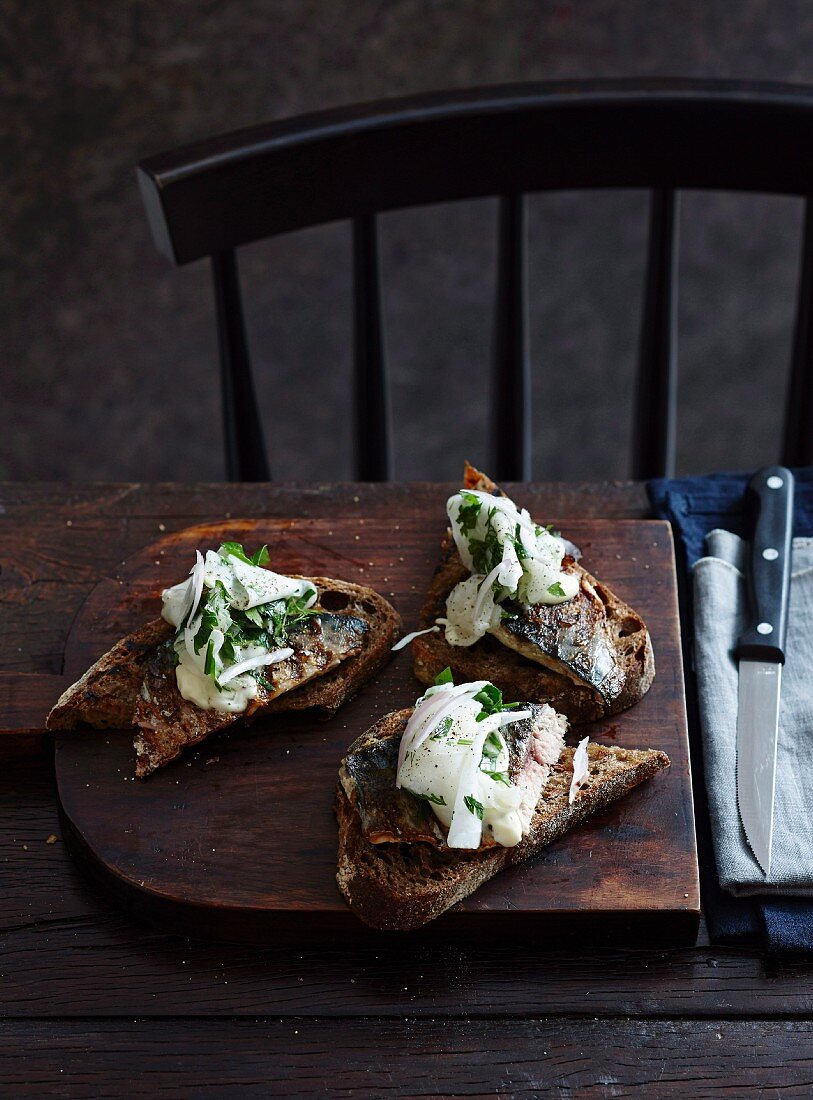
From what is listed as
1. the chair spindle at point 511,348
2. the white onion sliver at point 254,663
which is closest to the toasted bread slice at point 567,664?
the white onion sliver at point 254,663

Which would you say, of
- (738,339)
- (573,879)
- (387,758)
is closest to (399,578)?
(387,758)

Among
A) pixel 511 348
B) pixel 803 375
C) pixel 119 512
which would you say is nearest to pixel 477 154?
pixel 511 348

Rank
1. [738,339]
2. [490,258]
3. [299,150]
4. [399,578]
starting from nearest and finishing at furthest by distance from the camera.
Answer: [399,578] < [299,150] < [490,258] < [738,339]

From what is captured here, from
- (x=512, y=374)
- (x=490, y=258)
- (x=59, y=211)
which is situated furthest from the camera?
(x=490, y=258)

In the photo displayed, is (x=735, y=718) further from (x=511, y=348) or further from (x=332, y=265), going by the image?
(x=332, y=265)

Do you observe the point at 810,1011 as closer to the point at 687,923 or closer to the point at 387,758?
the point at 687,923

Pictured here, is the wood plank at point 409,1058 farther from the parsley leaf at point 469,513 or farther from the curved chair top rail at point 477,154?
the curved chair top rail at point 477,154
